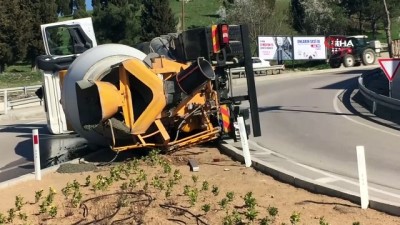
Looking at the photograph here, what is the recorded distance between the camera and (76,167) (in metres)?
10.1

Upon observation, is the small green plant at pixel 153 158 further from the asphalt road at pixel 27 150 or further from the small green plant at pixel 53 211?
the small green plant at pixel 53 211

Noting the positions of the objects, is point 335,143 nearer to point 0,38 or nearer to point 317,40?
point 317,40

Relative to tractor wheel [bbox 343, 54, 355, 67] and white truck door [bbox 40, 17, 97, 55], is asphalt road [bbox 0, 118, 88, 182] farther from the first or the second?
tractor wheel [bbox 343, 54, 355, 67]

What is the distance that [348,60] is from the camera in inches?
1773

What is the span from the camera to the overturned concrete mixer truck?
10.2m

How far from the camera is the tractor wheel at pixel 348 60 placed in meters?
44.9

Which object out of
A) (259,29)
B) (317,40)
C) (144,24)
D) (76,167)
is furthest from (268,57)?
(76,167)

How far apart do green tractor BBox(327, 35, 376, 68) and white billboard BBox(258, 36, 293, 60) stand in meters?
4.16

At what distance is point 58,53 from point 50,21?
49.3 metres

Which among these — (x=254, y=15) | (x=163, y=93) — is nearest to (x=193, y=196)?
(x=163, y=93)

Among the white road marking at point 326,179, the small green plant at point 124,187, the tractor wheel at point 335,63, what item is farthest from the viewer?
the tractor wheel at point 335,63

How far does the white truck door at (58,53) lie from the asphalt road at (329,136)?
16.9 ft

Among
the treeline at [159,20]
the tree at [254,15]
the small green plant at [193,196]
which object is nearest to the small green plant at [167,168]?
the small green plant at [193,196]

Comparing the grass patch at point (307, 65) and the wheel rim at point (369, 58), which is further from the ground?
the wheel rim at point (369, 58)
